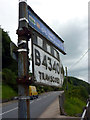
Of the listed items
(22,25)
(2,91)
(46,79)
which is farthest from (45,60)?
(2,91)

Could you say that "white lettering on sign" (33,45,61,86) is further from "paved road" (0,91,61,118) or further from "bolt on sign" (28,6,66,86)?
"paved road" (0,91,61,118)

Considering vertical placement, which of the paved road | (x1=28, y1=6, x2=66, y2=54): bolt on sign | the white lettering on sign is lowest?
the paved road

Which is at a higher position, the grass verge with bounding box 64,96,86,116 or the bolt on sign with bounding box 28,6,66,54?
the bolt on sign with bounding box 28,6,66,54

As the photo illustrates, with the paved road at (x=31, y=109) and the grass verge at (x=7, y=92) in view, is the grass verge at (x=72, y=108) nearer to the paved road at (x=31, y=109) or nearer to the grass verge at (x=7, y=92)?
the paved road at (x=31, y=109)

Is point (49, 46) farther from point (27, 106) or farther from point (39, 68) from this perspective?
point (27, 106)

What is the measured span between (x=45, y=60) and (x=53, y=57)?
1.48 feet

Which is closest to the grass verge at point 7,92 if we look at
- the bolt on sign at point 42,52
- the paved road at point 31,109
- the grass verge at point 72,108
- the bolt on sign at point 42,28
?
the paved road at point 31,109

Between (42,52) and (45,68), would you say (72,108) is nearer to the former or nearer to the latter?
(45,68)

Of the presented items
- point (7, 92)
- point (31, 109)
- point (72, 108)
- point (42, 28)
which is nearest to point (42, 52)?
point (42, 28)

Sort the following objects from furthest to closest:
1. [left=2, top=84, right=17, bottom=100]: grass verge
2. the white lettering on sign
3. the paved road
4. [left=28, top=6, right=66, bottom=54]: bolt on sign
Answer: [left=2, top=84, right=17, bottom=100]: grass verge
the paved road
[left=28, top=6, right=66, bottom=54]: bolt on sign
the white lettering on sign

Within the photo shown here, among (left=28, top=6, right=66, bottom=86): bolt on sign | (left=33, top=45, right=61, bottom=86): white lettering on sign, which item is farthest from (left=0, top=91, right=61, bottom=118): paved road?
(left=28, top=6, right=66, bottom=86): bolt on sign

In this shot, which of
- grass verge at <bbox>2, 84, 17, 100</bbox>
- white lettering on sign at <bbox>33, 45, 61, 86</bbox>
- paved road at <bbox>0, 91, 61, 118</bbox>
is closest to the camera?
white lettering on sign at <bbox>33, 45, 61, 86</bbox>

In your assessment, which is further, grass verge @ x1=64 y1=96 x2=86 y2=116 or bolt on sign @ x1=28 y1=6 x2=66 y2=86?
grass verge @ x1=64 y1=96 x2=86 y2=116

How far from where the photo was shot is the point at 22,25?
2.38 meters
